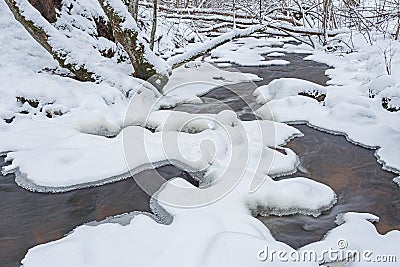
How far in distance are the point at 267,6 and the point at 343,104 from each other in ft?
17.4

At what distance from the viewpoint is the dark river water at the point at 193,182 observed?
8.48 feet

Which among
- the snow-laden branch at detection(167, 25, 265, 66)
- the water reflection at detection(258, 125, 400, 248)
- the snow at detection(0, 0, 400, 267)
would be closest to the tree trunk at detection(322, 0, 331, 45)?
the snow at detection(0, 0, 400, 267)

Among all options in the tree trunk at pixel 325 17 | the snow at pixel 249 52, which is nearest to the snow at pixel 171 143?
the snow at pixel 249 52

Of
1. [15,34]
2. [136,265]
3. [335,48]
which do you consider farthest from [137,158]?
[335,48]

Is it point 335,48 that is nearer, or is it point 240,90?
point 240,90

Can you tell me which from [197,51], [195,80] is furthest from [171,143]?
[195,80]

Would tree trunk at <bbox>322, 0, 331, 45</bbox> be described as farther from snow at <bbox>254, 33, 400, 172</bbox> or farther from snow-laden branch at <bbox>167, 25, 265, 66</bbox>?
snow-laden branch at <bbox>167, 25, 265, 66</bbox>

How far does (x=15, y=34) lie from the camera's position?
5531 mm

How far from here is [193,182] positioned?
10.5 ft

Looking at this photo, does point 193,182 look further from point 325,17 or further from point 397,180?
Result: point 325,17

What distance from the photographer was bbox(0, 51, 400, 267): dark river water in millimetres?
2584

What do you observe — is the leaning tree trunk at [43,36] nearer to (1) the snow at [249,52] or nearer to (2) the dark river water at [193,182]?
(2) the dark river water at [193,182]

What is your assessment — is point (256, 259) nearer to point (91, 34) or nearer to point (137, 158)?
point (137, 158)

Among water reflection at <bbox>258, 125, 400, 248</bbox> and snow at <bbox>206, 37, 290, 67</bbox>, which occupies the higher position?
snow at <bbox>206, 37, 290, 67</bbox>
